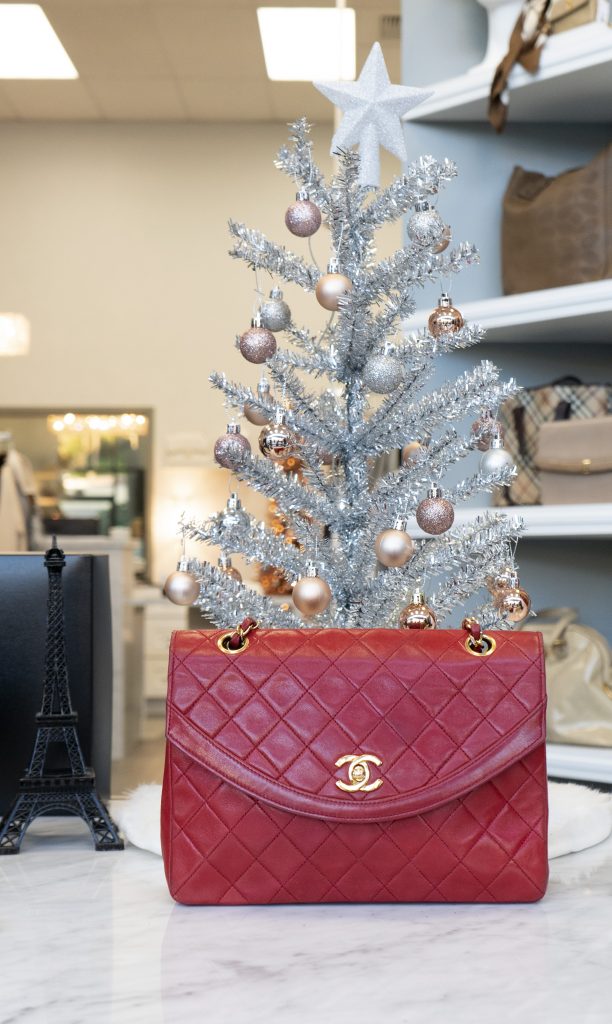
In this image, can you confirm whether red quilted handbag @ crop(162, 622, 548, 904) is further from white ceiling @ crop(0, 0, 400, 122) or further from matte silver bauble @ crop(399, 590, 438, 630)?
white ceiling @ crop(0, 0, 400, 122)

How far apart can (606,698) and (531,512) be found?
30cm

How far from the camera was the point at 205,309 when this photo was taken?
695 centimetres

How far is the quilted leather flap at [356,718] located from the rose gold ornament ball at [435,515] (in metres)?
0.19

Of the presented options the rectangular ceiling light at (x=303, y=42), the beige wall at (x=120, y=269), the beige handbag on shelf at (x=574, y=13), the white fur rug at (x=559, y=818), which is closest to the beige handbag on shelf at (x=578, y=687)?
the white fur rug at (x=559, y=818)

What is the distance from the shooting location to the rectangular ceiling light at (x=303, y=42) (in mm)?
5145

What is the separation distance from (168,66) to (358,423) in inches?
212

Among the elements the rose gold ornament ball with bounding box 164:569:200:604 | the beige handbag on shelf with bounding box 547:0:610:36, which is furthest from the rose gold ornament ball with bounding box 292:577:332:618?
the beige handbag on shelf with bounding box 547:0:610:36

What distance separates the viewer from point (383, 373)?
101cm

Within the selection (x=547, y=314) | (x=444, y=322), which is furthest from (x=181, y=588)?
(x=547, y=314)

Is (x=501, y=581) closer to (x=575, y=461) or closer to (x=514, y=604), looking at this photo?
(x=514, y=604)

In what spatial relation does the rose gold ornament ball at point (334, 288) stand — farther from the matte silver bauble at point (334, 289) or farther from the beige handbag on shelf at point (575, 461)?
the beige handbag on shelf at point (575, 461)

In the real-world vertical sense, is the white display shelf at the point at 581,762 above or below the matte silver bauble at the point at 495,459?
below

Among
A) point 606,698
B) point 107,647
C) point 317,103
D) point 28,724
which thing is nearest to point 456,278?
point 606,698

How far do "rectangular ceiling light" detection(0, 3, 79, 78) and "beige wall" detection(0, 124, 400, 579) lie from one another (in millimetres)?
910
